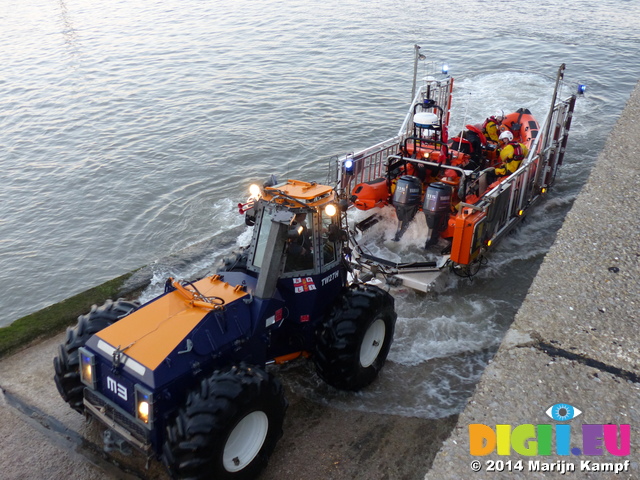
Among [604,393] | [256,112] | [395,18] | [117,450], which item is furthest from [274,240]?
[395,18]

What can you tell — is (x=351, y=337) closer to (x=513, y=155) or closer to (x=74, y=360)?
(x=74, y=360)

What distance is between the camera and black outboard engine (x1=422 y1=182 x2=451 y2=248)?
7.50m

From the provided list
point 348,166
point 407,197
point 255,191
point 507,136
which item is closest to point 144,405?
point 255,191

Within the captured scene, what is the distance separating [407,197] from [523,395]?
200 inches

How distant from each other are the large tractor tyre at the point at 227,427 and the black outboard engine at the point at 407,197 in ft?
13.3

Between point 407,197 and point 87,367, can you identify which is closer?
point 87,367

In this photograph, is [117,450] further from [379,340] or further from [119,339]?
[379,340]

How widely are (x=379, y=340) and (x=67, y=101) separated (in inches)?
614

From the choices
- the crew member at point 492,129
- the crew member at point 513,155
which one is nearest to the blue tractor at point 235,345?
the crew member at point 513,155

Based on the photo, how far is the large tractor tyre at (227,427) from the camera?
382 centimetres

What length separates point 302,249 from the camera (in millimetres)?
5027

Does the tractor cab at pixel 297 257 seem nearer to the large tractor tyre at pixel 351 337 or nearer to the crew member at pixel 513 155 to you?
the large tractor tyre at pixel 351 337

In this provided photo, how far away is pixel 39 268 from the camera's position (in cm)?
1005

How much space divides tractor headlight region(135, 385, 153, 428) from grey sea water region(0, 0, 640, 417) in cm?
195
